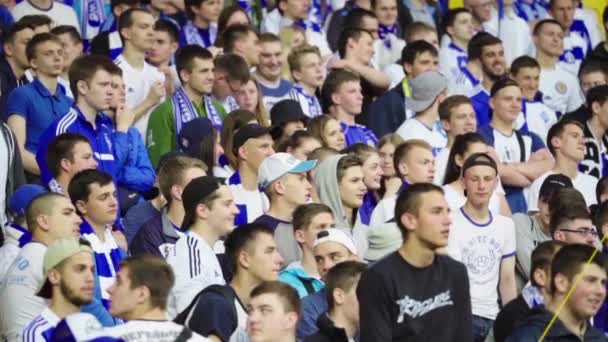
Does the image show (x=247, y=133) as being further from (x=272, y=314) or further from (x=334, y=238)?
(x=272, y=314)

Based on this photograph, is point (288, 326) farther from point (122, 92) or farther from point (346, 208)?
point (122, 92)

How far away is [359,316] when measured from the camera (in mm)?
8656

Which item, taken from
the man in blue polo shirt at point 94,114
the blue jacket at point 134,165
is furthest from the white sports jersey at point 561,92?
the man in blue polo shirt at point 94,114

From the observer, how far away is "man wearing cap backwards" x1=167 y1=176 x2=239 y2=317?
30.8ft

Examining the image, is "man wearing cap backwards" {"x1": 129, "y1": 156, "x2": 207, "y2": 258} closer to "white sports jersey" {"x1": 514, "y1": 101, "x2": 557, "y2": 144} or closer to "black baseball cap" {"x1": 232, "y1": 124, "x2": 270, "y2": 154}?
"black baseball cap" {"x1": 232, "y1": 124, "x2": 270, "y2": 154}

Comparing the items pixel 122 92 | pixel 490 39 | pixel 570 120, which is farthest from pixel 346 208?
pixel 490 39

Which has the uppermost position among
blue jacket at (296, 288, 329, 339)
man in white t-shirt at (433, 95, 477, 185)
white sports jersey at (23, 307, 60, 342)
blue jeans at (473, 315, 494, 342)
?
man in white t-shirt at (433, 95, 477, 185)

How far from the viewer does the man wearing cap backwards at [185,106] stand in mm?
12414

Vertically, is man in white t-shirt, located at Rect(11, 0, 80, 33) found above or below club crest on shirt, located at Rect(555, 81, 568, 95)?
above

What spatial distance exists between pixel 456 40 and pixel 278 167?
18.7 ft

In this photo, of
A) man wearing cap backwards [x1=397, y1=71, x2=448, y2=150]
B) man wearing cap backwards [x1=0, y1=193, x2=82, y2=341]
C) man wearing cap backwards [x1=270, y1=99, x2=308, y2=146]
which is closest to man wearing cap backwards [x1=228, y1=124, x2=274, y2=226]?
man wearing cap backwards [x1=270, y1=99, x2=308, y2=146]

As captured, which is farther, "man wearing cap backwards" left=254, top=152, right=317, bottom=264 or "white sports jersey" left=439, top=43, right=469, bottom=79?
"white sports jersey" left=439, top=43, right=469, bottom=79

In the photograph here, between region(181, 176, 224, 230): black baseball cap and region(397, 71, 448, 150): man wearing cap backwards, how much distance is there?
367 cm

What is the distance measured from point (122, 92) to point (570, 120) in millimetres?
3785
